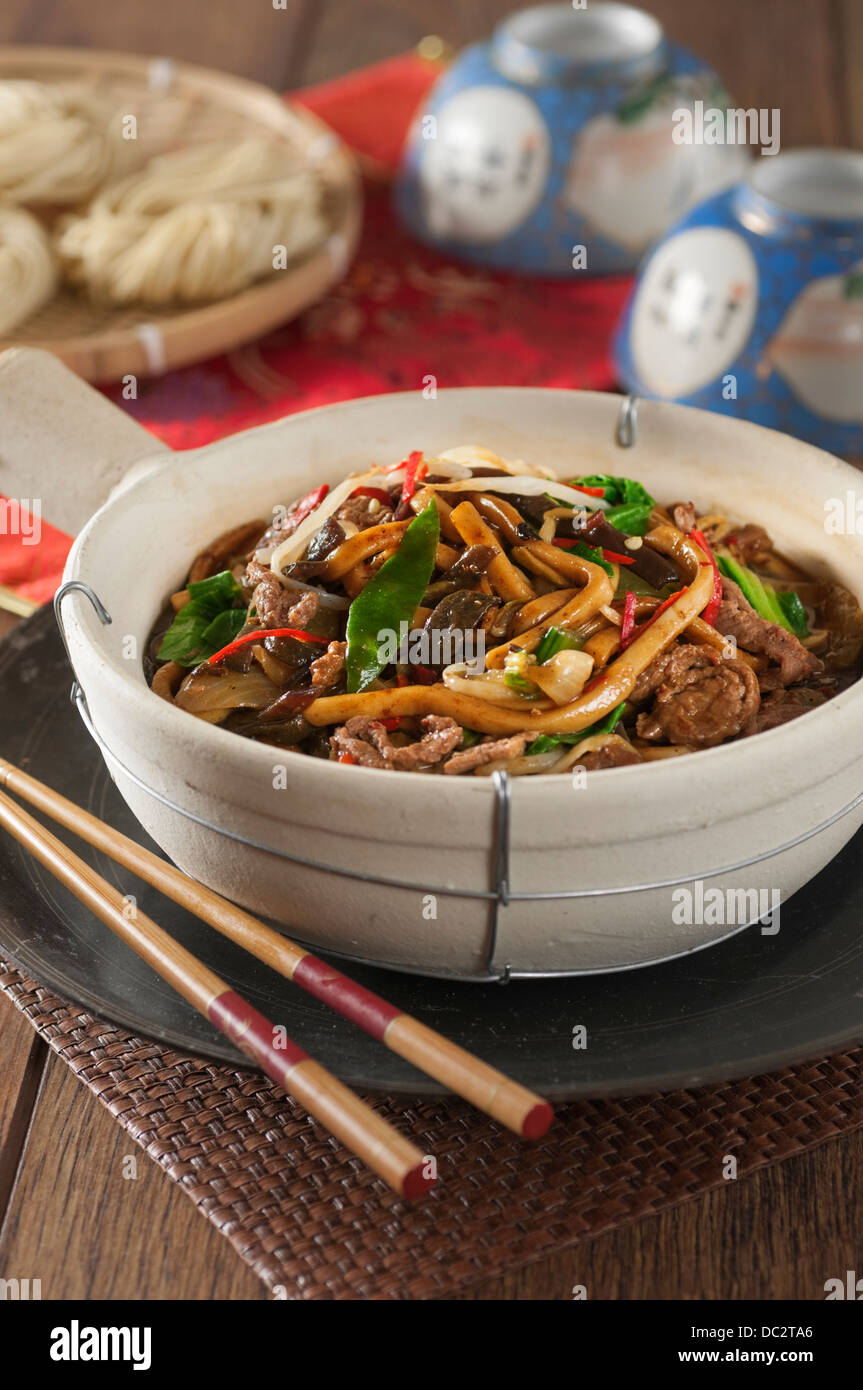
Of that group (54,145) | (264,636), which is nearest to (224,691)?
(264,636)

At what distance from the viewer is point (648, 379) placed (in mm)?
4738

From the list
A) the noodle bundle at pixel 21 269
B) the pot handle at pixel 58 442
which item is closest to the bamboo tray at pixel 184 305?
the noodle bundle at pixel 21 269

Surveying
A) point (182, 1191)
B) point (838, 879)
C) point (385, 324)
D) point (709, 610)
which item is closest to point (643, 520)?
point (709, 610)

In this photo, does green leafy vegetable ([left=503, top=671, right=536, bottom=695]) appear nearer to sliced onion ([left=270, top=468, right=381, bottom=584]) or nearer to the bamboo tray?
sliced onion ([left=270, top=468, right=381, bottom=584])

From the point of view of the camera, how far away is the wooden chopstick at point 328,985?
202 centimetres

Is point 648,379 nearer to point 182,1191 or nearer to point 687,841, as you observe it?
point 687,841

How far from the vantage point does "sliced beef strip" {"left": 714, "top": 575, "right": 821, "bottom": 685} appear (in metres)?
2.79

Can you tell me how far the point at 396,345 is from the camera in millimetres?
5199

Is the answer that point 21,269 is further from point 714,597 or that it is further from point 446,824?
point 446,824

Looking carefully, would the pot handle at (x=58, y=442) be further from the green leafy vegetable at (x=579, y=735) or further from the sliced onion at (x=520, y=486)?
the green leafy vegetable at (x=579, y=735)

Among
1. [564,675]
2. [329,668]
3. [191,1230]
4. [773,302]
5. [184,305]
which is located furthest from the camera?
[184,305]

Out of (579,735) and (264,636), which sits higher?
(264,636)

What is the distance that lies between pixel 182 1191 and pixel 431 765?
34.1 inches

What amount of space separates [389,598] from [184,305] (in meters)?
2.86
